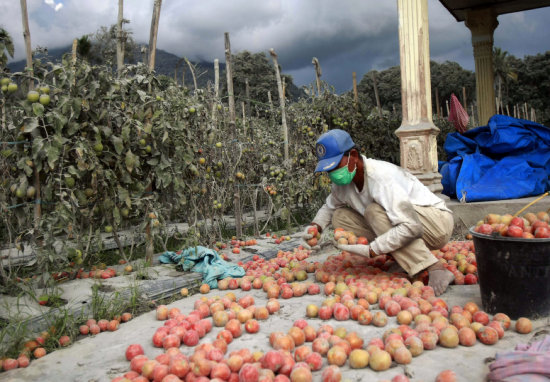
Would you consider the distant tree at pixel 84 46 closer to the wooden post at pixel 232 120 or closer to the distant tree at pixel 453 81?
the wooden post at pixel 232 120

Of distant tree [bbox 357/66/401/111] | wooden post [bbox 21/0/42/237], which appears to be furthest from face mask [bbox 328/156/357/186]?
distant tree [bbox 357/66/401/111]

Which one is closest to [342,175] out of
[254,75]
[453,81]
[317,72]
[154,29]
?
[154,29]

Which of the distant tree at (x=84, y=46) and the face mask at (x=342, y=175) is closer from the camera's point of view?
the face mask at (x=342, y=175)

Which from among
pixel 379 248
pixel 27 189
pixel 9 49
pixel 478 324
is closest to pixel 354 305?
pixel 379 248

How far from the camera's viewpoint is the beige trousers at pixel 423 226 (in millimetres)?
2904

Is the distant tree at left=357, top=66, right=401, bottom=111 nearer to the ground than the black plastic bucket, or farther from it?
farther from it

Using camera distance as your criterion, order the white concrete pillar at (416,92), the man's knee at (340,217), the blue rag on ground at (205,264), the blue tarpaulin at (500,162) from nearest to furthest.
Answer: the man's knee at (340,217) < the blue rag on ground at (205,264) < the blue tarpaulin at (500,162) < the white concrete pillar at (416,92)

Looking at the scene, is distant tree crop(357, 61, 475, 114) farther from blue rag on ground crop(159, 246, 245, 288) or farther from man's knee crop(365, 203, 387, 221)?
man's knee crop(365, 203, 387, 221)

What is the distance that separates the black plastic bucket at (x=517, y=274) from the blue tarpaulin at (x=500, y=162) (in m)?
2.82

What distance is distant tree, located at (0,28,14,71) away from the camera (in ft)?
9.90

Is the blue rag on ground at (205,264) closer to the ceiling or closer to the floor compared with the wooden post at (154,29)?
closer to the floor

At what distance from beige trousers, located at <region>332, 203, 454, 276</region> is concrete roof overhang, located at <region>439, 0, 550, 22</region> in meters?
7.20

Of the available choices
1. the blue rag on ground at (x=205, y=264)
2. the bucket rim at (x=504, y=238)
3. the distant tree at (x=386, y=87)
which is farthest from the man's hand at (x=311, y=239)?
the distant tree at (x=386, y=87)

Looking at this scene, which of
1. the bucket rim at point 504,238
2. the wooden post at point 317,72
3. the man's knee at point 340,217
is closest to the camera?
the bucket rim at point 504,238
